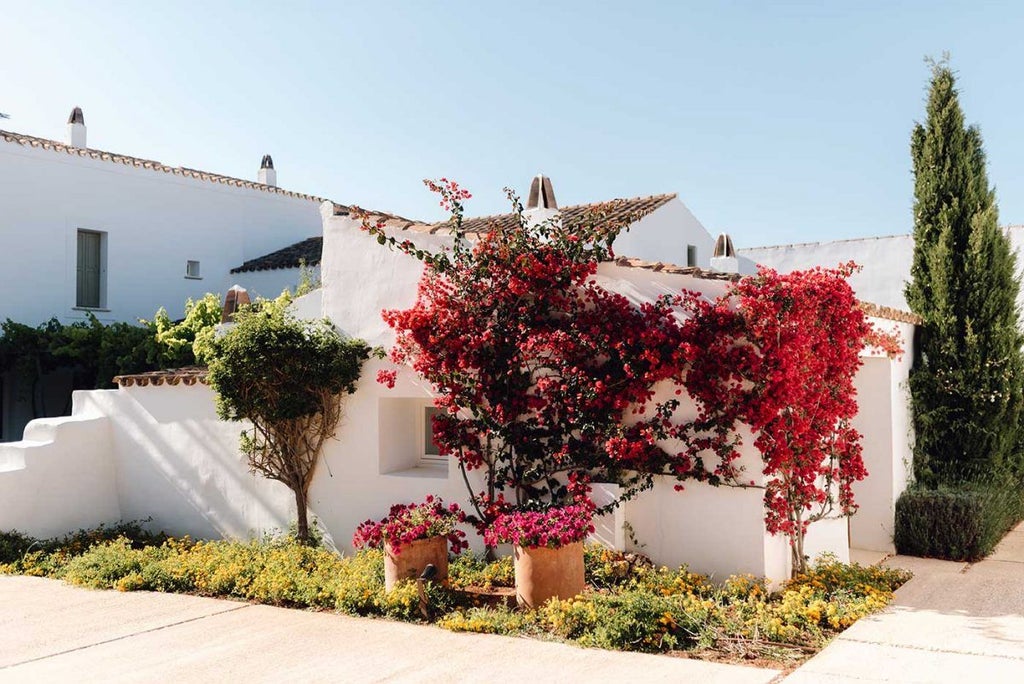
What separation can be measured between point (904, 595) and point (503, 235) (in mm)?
5352

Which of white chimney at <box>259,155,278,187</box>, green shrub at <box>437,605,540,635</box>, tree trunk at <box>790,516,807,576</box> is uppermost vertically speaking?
white chimney at <box>259,155,278,187</box>

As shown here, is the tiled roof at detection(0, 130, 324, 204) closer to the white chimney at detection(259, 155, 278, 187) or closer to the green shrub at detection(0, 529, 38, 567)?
the white chimney at detection(259, 155, 278, 187)

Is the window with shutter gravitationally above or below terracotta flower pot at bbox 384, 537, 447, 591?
above

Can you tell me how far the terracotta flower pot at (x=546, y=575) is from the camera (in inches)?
296

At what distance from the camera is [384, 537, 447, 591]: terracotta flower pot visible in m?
8.05

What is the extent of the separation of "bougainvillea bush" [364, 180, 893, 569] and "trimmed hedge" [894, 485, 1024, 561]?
134cm

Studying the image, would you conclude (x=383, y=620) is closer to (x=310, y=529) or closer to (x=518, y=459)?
(x=518, y=459)

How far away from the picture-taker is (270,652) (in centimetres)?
681

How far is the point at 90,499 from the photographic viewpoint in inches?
466

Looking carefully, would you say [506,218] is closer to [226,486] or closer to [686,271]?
[686,271]

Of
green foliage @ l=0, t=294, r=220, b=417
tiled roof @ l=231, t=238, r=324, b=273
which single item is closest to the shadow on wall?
green foliage @ l=0, t=294, r=220, b=417

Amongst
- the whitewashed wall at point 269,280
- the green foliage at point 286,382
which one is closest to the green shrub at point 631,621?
the green foliage at point 286,382

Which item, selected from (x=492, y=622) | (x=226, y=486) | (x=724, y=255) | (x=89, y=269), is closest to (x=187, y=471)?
(x=226, y=486)

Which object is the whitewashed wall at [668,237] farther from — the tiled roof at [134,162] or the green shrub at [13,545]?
the green shrub at [13,545]
